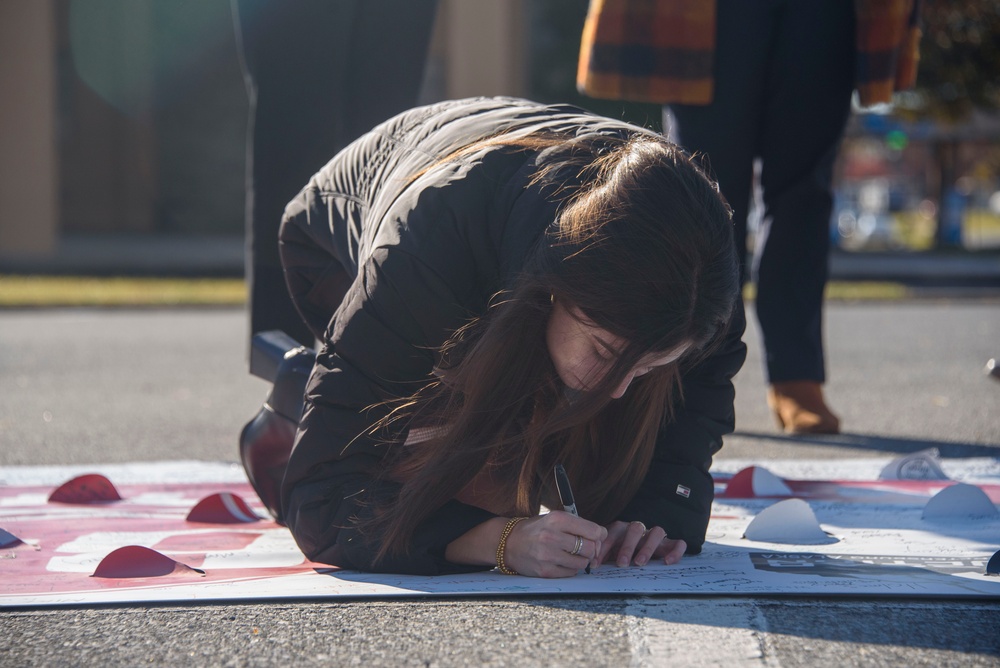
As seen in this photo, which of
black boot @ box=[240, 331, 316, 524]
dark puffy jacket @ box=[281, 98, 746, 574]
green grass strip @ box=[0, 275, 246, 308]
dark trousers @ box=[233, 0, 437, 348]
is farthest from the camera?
green grass strip @ box=[0, 275, 246, 308]

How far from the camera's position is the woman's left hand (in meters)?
1.86

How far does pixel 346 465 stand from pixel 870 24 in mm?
2138

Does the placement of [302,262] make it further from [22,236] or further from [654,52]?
[22,236]

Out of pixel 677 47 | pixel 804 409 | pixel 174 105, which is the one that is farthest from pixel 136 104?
pixel 804 409

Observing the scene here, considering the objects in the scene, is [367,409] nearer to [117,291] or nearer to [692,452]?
[692,452]

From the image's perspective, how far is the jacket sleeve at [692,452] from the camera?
196cm

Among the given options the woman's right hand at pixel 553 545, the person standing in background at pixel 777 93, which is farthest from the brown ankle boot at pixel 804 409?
the woman's right hand at pixel 553 545

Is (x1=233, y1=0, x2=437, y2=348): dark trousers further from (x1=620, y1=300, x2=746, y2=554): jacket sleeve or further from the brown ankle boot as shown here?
the brown ankle boot

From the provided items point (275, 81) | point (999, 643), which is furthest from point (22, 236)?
point (999, 643)

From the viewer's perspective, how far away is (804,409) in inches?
132

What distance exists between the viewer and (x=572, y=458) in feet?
6.41

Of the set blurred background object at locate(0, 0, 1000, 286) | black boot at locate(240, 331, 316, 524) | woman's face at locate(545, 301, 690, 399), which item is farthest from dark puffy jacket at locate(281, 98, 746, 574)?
blurred background object at locate(0, 0, 1000, 286)

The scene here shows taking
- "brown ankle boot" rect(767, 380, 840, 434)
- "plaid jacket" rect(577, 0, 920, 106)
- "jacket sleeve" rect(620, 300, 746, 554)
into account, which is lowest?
"brown ankle boot" rect(767, 380, 840, 434)

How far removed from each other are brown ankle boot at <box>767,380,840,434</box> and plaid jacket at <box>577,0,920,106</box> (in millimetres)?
811
